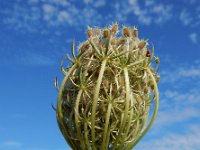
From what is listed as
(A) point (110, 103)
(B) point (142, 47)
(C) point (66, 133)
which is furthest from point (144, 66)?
(C) point (66, 133)

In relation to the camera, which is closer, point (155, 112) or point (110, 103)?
point (110, 103)

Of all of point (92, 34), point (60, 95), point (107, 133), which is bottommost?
point (107, 133)

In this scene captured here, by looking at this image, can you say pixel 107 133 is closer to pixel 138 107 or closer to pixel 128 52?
pixel 138 107

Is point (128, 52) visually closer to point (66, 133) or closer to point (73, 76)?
point (73, 76)

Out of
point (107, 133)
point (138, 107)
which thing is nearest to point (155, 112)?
point (138, 107)

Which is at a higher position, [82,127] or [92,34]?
[92,34]

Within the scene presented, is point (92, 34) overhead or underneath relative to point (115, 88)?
overhead
